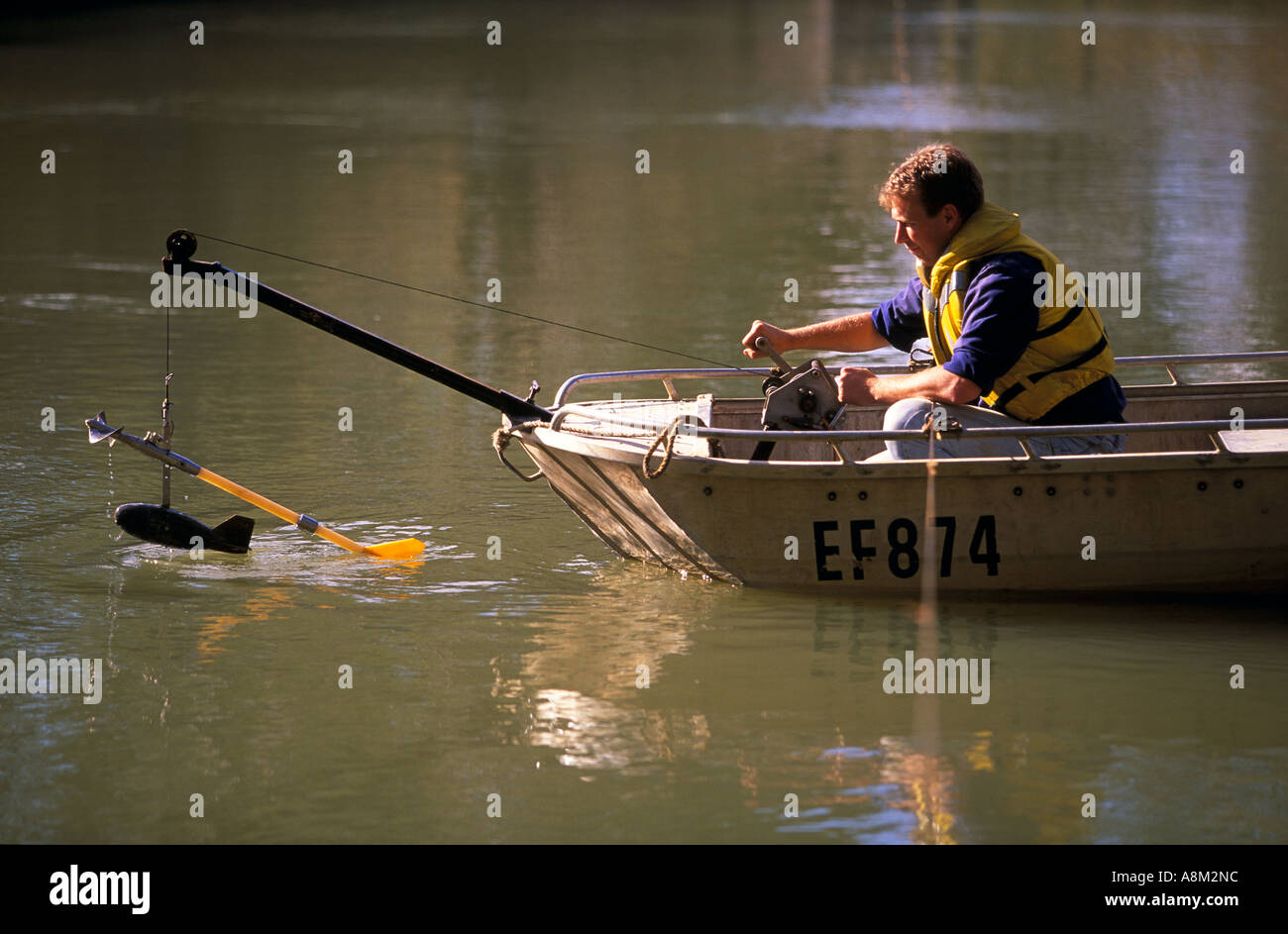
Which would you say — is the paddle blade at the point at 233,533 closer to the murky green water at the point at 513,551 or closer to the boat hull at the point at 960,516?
the murky green water at the point at 513,551

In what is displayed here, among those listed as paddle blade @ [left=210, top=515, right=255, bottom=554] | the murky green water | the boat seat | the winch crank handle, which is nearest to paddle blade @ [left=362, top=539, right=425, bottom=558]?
the murky green water

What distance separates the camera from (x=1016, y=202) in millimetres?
20281

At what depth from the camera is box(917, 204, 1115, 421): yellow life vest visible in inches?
289

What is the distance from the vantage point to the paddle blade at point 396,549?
8.52m

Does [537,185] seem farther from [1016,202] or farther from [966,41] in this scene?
[966,41]

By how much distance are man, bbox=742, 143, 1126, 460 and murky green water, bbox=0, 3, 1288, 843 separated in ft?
2.68

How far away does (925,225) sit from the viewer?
24.5ft

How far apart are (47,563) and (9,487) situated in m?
1.39

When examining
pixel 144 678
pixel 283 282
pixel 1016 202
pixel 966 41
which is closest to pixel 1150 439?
pixel 144 678

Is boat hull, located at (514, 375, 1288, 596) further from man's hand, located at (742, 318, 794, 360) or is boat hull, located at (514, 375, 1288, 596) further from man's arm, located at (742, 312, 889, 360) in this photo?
man's arm, located at (742, 312, 889, 360)

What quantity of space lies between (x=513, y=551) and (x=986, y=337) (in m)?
2.61

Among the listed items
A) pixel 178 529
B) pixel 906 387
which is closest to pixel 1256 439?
pixel 906 387

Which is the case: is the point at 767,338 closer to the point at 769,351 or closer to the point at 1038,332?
the point at 769,351

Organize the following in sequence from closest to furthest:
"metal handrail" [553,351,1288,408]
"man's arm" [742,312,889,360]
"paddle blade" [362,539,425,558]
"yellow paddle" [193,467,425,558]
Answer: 1. "yellow paddle" [193,467,425,558]
2. "man's arm" [742,312,889,360]
3. "metal handrail" [553,351,1288,408]
4. "paddle blade" [362,539,425,558]
